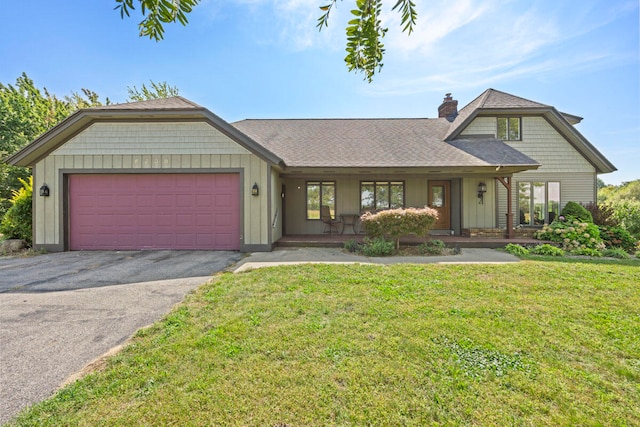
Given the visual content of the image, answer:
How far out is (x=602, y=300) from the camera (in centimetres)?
394

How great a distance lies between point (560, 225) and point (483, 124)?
184 inches

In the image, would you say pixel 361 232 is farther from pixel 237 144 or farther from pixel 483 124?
pixel 483 124

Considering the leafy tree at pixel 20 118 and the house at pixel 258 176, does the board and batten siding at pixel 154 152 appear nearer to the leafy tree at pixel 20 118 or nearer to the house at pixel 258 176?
the house at pixel 258 176

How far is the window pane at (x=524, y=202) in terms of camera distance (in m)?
10.8

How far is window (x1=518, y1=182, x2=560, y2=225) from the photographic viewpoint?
35.3 feet

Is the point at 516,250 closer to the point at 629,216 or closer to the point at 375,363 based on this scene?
the point at 629,216

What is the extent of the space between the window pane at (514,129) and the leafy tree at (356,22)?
41.0 ft

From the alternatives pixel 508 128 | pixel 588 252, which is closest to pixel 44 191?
pixel 588 252

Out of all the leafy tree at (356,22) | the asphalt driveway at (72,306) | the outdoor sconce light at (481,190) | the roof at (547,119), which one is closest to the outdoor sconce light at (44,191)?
the asphalt driveway at (72,306)

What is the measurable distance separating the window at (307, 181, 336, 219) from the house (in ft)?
0.13

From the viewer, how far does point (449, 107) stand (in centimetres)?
1412

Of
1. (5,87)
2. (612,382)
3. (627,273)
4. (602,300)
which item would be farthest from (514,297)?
(5,87)

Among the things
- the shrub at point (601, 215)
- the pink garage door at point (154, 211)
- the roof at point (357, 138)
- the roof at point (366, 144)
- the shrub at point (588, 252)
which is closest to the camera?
the shrub at point (588, 252)

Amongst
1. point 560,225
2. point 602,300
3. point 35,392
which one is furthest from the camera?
point 560,225
